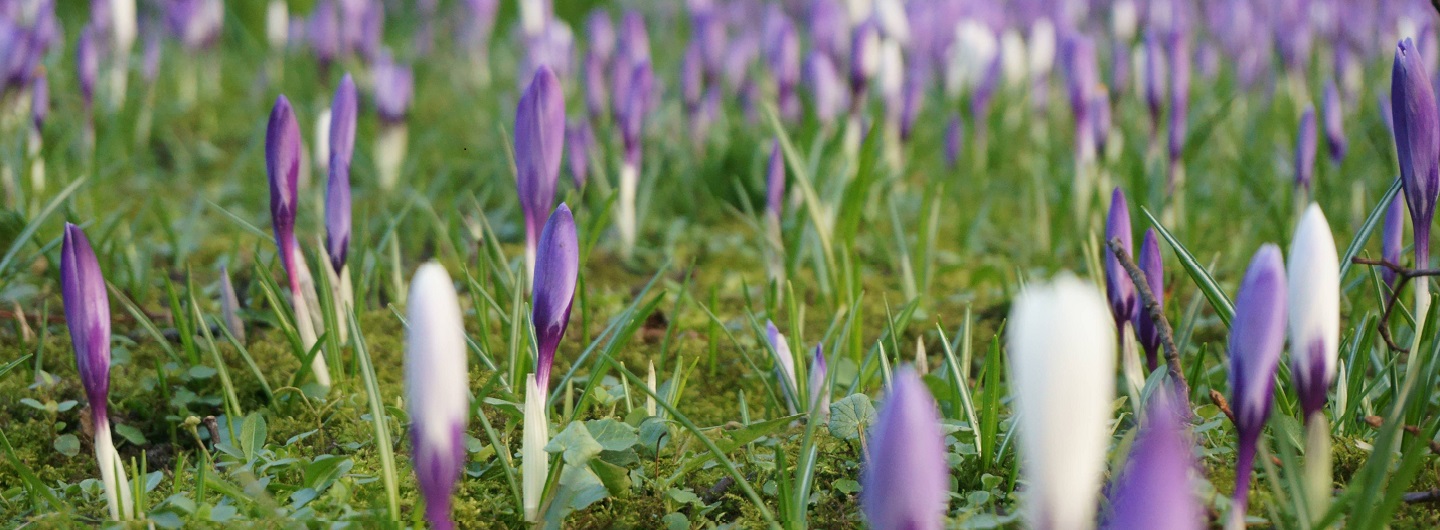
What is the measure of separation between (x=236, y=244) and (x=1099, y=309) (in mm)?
2074

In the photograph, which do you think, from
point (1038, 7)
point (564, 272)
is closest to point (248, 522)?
point (564, 272)

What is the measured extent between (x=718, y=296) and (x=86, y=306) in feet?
4.96

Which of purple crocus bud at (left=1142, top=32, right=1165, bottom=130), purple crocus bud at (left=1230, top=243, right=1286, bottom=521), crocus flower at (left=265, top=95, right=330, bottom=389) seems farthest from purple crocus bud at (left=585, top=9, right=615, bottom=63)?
purple crocus bud at (left=1230, top=243, right=1286, bottom=521)

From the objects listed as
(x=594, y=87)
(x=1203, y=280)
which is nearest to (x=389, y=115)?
(x=594, y=87)

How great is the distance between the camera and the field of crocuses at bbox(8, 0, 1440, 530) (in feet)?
3.16

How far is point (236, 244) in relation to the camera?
233 cm

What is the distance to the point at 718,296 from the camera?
8.27 ft

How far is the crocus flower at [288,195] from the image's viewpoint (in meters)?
1.50

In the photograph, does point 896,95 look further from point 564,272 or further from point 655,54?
point 655,54

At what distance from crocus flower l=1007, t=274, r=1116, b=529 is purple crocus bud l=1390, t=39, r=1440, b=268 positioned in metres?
0.77

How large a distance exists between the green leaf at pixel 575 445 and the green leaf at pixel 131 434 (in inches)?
29.0

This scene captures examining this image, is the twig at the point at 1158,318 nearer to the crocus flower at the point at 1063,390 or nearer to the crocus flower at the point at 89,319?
the crocus flower at the point at 1063,390

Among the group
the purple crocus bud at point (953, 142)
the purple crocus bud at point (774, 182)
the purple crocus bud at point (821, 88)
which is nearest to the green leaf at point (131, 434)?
the purple crocus bud at point (774, 182)

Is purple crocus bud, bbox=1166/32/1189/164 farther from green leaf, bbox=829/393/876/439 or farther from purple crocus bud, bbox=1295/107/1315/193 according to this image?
green leaf, bbox=829/393/876/439
